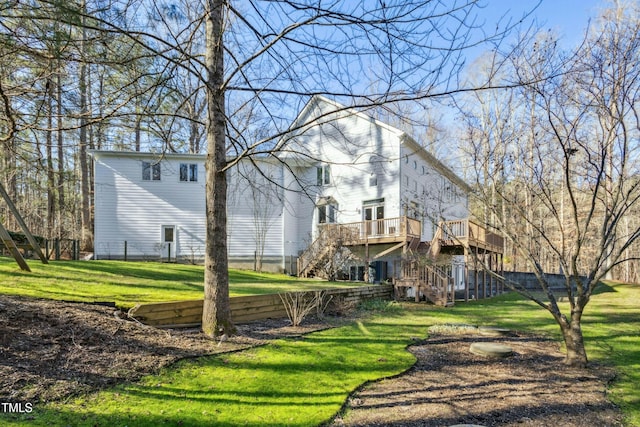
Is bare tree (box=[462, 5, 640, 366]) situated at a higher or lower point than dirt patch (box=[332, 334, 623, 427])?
higher

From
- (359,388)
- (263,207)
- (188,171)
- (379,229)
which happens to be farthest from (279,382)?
(188,171)

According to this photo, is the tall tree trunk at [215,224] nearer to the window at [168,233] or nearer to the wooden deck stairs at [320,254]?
the wooden deck stairs at [320,254]

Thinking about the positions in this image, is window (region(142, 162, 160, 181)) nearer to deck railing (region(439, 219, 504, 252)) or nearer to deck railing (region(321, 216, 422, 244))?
deck railing (region(321, 216, 422, 244))

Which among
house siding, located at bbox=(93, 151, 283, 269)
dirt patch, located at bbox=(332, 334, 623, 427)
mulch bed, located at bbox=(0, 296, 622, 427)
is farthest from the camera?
house siding, located at bbox=(93, 151, 283, 269)

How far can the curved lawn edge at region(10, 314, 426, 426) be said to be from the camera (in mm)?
3439

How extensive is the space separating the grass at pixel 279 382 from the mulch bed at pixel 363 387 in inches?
8.4

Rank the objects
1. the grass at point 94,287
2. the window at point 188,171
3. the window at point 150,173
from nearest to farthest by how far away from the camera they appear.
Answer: the grass at point 94,287
the window at point 150,173
the window at point 188,171

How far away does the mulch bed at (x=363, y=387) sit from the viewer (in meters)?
3.88

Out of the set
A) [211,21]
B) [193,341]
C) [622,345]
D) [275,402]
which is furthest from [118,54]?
[622,345]

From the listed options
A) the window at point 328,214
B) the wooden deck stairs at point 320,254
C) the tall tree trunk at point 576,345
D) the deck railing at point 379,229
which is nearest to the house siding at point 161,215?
the window at point 328,214

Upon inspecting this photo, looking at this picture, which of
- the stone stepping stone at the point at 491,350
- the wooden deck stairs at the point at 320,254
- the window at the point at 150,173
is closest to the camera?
the stone stepping stone at the point at 491,350

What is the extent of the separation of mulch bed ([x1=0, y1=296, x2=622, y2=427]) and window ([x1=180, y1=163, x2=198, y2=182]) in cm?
1441

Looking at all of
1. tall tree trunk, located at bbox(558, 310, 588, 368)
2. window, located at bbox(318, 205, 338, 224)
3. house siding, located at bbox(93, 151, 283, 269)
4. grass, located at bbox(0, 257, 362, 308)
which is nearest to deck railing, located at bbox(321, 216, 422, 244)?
window, located at bbox(318, 205, 338, 224)

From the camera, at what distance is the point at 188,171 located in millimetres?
19500
